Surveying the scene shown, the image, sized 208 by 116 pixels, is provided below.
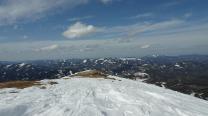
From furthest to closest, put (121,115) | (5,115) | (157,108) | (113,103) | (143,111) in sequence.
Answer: (113,103), (157,108), (143,111), (121,115), (5,115)

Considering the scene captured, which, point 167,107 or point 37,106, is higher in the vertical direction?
point 37,106

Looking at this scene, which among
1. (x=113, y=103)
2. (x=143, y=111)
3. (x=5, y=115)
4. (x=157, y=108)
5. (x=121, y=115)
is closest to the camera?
(x=5, y=115)

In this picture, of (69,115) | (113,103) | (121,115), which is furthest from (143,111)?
(69,115)

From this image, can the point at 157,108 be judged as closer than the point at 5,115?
No

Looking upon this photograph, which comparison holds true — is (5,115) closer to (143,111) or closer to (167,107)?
(143,111)

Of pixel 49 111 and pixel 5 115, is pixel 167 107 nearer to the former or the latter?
pixel 49 111

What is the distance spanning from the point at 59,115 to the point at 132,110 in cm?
508

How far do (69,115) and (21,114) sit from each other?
294 cm

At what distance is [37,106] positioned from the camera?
18078 mm

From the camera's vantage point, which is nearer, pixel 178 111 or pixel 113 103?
pixel 178 111

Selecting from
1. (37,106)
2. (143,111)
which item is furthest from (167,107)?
(37,106)

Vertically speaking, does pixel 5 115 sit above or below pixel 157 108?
above

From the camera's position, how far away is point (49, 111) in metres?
16.7

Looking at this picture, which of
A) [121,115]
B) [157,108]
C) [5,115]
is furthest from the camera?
[157,108]
